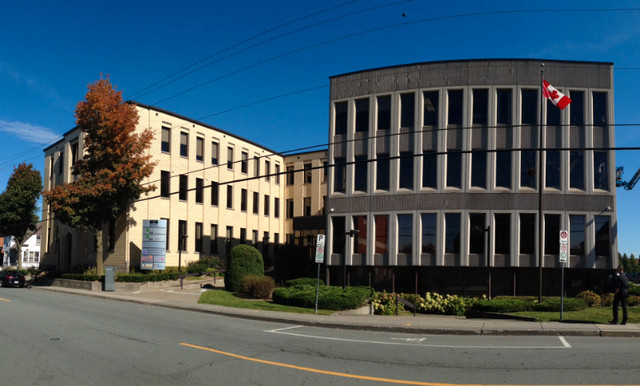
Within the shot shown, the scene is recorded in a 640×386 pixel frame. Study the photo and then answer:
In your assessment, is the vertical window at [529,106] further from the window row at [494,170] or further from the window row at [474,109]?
the window row at [494,170]

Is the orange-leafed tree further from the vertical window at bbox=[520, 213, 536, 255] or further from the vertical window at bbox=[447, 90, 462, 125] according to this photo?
the vertical window at bbox=[520, 213, 536, 255]

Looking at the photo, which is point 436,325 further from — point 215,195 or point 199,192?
point 215,195

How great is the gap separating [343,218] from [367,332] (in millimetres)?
15434

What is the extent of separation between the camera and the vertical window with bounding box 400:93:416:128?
95.1ft

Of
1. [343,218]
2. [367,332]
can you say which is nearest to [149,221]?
[343,218]

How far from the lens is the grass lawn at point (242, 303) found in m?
20.2

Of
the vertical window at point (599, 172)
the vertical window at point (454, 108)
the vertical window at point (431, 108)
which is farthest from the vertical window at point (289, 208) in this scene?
the vertical window at point (599, 172)

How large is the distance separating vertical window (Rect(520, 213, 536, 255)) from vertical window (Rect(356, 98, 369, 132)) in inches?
391

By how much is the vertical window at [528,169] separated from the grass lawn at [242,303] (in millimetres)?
13890

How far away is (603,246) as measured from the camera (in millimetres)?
26672

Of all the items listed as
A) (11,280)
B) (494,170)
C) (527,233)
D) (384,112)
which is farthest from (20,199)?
(527,233)

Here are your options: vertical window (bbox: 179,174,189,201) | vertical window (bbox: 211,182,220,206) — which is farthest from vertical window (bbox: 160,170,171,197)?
vertical window (bbox: 211,182,220,206)

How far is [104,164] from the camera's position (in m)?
34.8

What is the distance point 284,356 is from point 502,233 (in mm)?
19972
